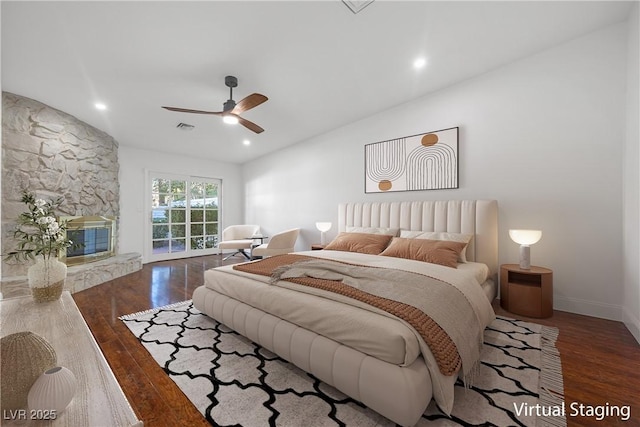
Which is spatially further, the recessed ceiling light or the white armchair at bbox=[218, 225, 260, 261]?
the white armchair at bbox=[218, 225, 260, 261]

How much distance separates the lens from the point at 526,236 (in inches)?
102

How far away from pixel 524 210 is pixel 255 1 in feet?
10.8

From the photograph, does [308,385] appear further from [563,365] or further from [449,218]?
[449,218]

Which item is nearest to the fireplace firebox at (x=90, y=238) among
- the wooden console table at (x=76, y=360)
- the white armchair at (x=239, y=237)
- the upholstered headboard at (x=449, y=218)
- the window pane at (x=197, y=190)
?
the window pane at (x=197, y=190)

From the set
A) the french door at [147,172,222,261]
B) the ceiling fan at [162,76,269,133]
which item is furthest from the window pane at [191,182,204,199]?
the ceiling fan at [162,76,269,133]

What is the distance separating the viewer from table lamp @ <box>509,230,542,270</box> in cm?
256

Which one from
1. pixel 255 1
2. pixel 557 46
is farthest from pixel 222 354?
pixel 557 46

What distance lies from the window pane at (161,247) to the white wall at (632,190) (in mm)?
7113

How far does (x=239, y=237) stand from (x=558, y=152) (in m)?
5.69

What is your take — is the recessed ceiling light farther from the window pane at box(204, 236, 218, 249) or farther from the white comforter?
the window pane at box(204, 236, 218, 249)

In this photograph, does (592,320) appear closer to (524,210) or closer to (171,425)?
(524,210)

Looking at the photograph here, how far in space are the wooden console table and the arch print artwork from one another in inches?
139

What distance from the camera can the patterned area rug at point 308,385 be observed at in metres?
1.32

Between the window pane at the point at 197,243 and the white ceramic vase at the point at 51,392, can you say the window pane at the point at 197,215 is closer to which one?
the window pane at the point at 197,243
